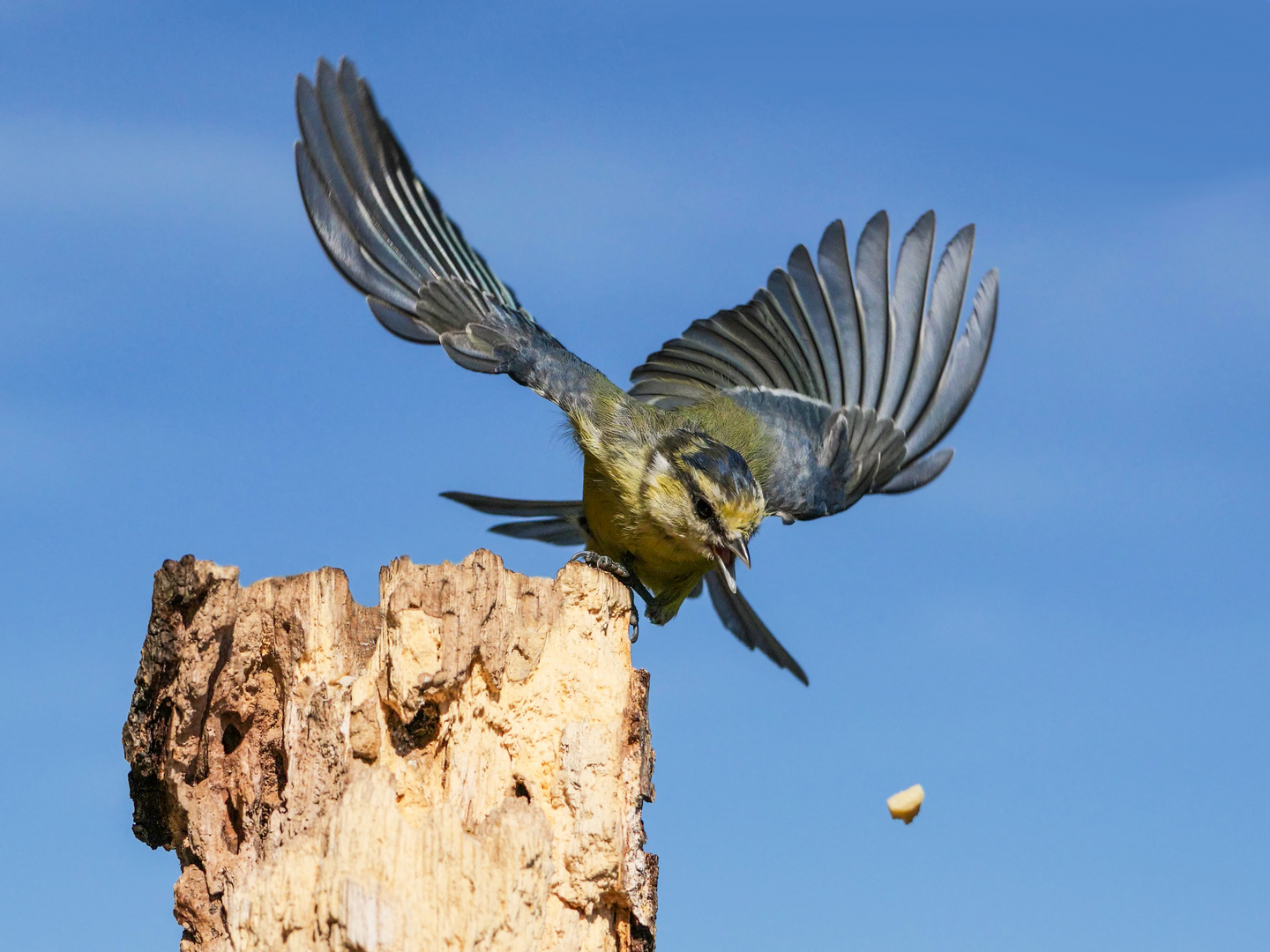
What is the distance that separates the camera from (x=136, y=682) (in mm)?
3943

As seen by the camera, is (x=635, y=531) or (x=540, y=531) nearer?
(x=635, y=531)

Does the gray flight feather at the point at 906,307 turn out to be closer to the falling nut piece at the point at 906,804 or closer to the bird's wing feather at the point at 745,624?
the bird's wing feather at the point at 745,624

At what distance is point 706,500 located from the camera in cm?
515

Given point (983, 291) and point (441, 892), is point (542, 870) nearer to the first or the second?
point (441, 892)

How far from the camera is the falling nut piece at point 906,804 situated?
16.1 ft

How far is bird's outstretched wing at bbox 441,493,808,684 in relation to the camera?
6352 mm

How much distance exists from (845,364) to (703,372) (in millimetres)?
753

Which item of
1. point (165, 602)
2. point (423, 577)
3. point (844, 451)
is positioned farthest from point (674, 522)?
point (165, 602)

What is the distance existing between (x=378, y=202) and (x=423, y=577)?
229cm

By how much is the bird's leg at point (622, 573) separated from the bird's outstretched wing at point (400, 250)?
Result: 0.76 meters

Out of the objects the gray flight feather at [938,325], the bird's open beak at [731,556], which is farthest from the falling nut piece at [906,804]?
the gray flight feather at [938,325]

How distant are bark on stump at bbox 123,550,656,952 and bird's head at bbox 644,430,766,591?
1.23 m

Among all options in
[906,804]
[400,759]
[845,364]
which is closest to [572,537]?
[845,364]

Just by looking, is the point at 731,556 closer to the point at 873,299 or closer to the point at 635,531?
the point at 635,531
